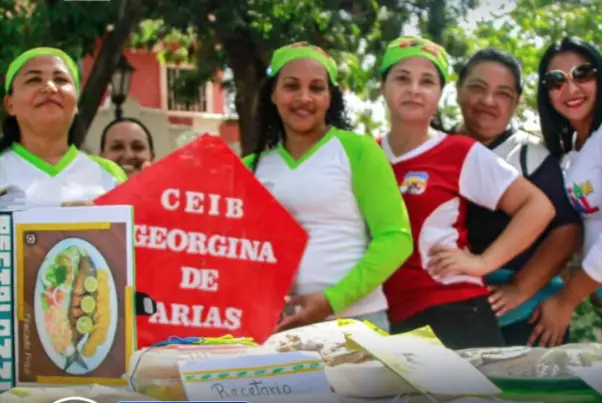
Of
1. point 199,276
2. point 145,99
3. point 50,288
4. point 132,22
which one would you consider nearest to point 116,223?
point 50,288

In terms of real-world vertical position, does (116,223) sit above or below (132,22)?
below

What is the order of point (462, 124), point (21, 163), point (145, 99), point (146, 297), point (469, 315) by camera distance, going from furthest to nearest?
point (145, 99) → point (462, 124) → point (469, 315) → point (21, 163) → point (146, 297)

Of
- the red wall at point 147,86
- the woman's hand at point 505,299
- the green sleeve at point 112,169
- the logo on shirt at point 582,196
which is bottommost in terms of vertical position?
the woman's hand at point 505,299

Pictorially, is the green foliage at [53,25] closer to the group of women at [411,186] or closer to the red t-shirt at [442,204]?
the group of women at [411,186]

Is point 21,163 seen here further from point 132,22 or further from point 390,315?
point 132,22

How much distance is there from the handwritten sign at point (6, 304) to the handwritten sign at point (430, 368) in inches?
24.7

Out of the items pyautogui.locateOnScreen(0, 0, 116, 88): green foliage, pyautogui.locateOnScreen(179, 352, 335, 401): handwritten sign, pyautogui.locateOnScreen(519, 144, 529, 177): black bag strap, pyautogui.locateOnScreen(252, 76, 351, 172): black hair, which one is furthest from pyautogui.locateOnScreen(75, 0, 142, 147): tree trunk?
pyautogui.locateOnScreen(179, 352, 335, 401): handwritten sign

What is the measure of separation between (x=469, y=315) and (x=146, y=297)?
993 millimetres

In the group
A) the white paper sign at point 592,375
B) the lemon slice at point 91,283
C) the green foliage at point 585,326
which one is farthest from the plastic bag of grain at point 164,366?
the green foliage at point 585,326

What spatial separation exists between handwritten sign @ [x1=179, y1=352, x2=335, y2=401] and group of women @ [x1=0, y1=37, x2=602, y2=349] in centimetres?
68

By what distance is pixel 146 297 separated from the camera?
178cm

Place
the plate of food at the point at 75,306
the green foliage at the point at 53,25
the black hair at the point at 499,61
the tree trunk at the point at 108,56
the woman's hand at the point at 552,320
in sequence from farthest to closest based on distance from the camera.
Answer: the tree trunk at the point at 108,56
the green foliage at the point at 53,25
the black hair at the point at 499,61
the woman's hand at the point at 552,320
the plate of food at the point at 75,306

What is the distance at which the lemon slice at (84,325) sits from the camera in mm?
1599

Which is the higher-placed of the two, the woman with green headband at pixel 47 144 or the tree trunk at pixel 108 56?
the tree trunk at pixel 108 56
